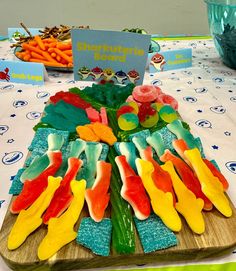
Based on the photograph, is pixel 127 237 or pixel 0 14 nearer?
pixel 127 237

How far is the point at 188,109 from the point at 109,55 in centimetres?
27

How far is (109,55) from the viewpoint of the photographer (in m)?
0.95

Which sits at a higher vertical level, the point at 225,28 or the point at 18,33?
the point at 225,28

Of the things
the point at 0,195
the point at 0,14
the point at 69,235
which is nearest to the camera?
the point at 69,235

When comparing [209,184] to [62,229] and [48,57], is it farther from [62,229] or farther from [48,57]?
[48,57]

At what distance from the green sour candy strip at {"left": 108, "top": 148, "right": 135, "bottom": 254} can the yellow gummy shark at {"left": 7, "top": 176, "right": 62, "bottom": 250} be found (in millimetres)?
98

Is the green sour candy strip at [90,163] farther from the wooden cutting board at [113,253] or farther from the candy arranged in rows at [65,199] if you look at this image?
the wooden cutting board at [113,253]

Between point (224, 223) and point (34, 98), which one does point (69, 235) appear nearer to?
point (224, 223)

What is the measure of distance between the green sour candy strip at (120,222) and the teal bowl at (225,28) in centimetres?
72

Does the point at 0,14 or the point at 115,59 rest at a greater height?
the point at 115,59

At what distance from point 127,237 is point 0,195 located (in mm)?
262

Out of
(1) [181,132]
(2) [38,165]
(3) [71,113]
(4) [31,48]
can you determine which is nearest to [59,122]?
(3) [71,113]

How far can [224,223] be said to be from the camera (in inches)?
20.7

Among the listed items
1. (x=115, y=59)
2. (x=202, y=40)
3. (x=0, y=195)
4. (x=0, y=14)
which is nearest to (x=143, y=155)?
(x=0, y=195)
